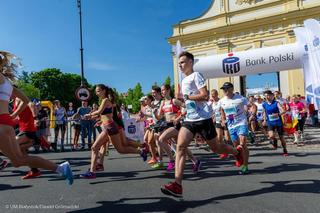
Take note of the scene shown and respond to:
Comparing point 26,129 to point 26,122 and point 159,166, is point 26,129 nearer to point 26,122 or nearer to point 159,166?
point 26,122

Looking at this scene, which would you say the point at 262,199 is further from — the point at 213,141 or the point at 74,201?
the point at 74,201

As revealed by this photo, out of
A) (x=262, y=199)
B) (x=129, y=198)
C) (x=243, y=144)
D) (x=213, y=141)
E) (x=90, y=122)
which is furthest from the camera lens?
(x=90, y=122)

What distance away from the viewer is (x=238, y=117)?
7.31 metres

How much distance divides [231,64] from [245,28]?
1784cm

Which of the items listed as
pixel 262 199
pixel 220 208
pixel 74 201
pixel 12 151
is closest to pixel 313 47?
pixel 262 199

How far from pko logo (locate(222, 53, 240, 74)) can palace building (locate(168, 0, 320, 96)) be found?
15.6 m

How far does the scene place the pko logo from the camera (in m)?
12.4

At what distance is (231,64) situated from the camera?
1248 cm

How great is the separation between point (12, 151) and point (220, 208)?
8.89 ft

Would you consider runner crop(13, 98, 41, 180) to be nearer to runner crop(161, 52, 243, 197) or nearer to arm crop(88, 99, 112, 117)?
arm crop(88, 99, 112, 117)

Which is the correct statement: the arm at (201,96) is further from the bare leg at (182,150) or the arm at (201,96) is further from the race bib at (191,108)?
the bare leg at (182,150)

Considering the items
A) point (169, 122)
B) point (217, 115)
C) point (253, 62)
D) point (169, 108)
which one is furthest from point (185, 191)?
point (253, 62)

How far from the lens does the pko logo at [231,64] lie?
12.4 metres

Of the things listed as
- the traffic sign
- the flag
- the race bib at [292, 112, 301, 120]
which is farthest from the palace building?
the flag
